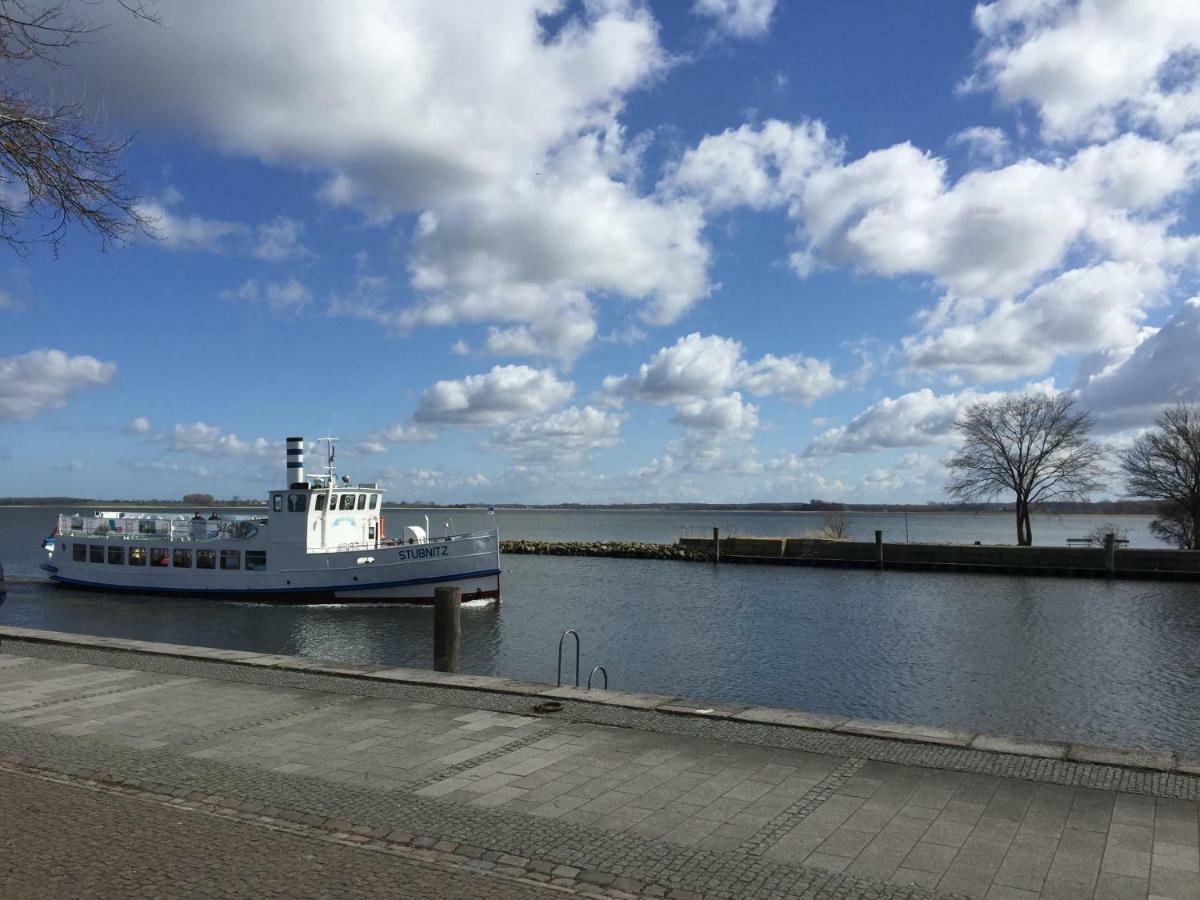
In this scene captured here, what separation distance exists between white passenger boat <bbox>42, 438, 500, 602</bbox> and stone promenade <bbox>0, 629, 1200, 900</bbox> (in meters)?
28.0

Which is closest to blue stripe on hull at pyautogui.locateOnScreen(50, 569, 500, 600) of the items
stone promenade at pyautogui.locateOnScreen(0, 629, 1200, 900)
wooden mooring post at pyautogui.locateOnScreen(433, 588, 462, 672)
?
wooden mooring post at pyautogui.locateOnScreen(433, 588, 462, 672)

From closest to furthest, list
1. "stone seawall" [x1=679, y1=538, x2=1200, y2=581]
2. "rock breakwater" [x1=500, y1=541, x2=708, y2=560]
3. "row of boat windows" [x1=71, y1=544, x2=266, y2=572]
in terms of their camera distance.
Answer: "row of boat windows" [x1=71, y1=544, x2=266, y2=572]
"stone seawall" [x1=679, y1=538, x2=1200, y2=581]
"rock breakwater" [x1=500, y1=541, x2=708, y2=560]

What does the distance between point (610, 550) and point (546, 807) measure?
66580 millimetres

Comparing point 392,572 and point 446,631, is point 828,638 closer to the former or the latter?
point 392,572

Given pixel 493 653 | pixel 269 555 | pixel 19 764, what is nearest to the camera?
pixel 19 764

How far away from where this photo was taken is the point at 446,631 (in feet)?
43.5

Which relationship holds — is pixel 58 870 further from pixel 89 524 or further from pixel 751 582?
pixel 89 524

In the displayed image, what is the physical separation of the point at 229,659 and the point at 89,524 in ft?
135

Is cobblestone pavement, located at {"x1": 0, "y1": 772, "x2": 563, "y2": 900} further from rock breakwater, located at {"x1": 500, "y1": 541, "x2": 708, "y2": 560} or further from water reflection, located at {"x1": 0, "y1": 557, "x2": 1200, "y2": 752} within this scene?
rock breakwater, located at {"x1": 500, "y1": 541, "x2": 708, "y2": 560}

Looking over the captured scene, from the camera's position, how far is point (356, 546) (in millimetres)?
39719

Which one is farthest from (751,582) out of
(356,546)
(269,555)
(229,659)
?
(229,659)

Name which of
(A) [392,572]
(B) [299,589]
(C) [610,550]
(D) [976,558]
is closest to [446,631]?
(A) [392,572]

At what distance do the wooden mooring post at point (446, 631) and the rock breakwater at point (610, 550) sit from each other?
52.3 meters

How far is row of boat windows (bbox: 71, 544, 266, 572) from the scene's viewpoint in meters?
39.7
